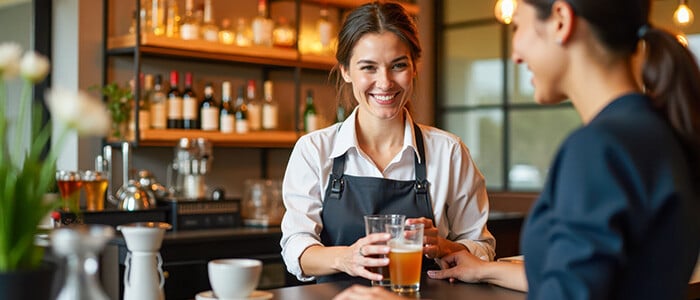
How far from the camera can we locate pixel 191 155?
4594mm

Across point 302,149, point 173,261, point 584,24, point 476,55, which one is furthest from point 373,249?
point 476,55

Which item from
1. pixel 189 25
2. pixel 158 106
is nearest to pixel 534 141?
pixel 189 25

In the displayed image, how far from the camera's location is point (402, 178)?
2.43 m

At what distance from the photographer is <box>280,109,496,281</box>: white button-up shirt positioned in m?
2.36

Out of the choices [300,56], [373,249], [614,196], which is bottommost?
[373,249]

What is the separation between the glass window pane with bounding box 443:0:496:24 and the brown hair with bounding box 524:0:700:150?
17.4 feet

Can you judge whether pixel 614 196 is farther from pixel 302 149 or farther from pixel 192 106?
pixel 192 106

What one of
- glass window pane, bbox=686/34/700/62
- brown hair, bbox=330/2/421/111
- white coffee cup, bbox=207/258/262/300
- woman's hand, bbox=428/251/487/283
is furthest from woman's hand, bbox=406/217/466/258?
glass window pane, bbox=686/34/700/62

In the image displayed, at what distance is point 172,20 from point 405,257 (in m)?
3.13

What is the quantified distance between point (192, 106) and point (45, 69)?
3491 millimetres

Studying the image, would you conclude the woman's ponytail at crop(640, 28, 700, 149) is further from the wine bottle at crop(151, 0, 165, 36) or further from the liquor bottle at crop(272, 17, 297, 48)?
the liquor bottle at crop(272, 17, 297, 48)

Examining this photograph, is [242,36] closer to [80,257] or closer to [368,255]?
[368,255]

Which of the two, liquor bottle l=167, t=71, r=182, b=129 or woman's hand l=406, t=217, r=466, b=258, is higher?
liquor bottle l=167, t=71, r=182, b=129

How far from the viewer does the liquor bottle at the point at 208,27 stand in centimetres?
474
